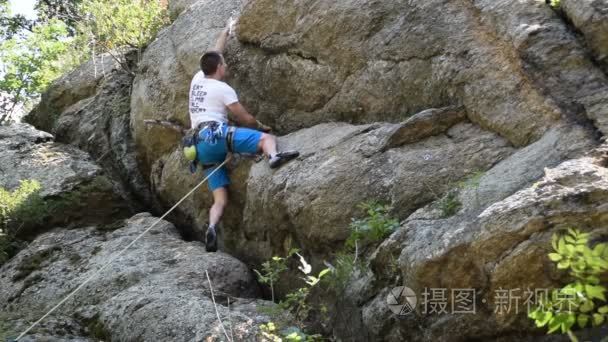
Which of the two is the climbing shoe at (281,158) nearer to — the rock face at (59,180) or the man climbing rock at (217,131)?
the man climbing rock at (217,131)

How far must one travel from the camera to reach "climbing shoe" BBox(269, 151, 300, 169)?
715cm

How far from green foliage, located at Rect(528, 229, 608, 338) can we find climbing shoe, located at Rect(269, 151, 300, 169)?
3532mm

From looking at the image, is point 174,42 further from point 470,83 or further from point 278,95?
point 470,83

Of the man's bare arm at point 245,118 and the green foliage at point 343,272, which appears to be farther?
the man's bare arm at point 245,118

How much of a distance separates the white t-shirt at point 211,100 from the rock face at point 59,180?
1824 millimetres

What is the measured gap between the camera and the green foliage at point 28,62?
48.1ft

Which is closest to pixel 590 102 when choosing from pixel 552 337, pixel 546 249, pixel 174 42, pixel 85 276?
pixel 546 249

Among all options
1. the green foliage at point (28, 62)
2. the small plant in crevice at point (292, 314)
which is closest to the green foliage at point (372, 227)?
the small plant in crevice at point (292, 314)

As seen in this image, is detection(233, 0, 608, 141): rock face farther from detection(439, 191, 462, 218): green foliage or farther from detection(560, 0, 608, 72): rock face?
detection(439, 191, 462, 218): green foliage

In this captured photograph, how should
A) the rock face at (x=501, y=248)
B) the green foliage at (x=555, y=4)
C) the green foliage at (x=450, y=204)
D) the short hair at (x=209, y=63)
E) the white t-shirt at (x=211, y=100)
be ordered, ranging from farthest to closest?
the short hair at (x=209, y=63) → the white t-shirt at (x=211, y=100) → the green foliage at (x=555, y=4) → the green foliage at (x=450, y=204) → the rock face at (x=501, y=248)

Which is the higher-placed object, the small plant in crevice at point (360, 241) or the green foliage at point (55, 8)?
the green foliage at point (55, 8)

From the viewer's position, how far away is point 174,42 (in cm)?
962

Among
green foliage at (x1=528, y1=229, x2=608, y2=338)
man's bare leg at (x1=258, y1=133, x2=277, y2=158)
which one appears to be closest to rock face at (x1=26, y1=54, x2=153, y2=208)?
man's bare leg at (x1=258, y1=133, x2=277, y2=158)

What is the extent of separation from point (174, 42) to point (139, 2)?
1.82 meters
